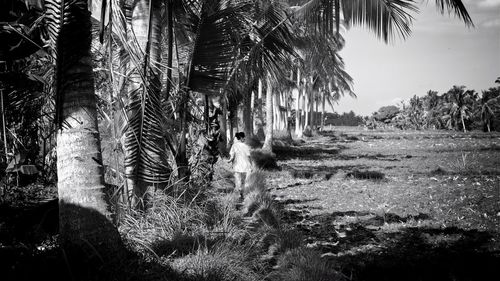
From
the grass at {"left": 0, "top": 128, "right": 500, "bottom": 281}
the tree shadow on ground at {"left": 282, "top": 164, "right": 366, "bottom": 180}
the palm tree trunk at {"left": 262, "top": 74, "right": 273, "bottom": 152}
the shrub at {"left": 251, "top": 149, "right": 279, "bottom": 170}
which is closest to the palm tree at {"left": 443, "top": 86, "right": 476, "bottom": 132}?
the palm tree trunk at {"left": 262, "top": 74, "right": 273, "bottom": 152}

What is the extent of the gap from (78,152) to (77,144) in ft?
0.23

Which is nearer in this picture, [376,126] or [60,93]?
[60,93]

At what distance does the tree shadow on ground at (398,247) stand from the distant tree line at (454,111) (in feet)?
187

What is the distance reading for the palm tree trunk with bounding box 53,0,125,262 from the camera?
10.9 feet

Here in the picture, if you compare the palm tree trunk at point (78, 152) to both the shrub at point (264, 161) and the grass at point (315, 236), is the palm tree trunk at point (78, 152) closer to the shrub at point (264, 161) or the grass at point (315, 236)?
the grass at point (315, 236)

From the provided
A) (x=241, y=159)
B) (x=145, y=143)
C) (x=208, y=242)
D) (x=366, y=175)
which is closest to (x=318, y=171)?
(x=366, y=175)

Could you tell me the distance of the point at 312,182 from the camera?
1255 centimetres

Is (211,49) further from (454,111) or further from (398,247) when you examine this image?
(454,111)

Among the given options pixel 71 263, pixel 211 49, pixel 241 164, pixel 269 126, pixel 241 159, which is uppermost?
pixel 211 49

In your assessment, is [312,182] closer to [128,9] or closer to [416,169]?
[416,169]

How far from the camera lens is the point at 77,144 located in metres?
3.38

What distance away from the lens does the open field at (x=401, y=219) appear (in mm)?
5113

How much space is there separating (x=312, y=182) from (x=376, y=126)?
79.2m

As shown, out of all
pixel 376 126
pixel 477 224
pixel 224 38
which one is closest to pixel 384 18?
pixel 224 38
